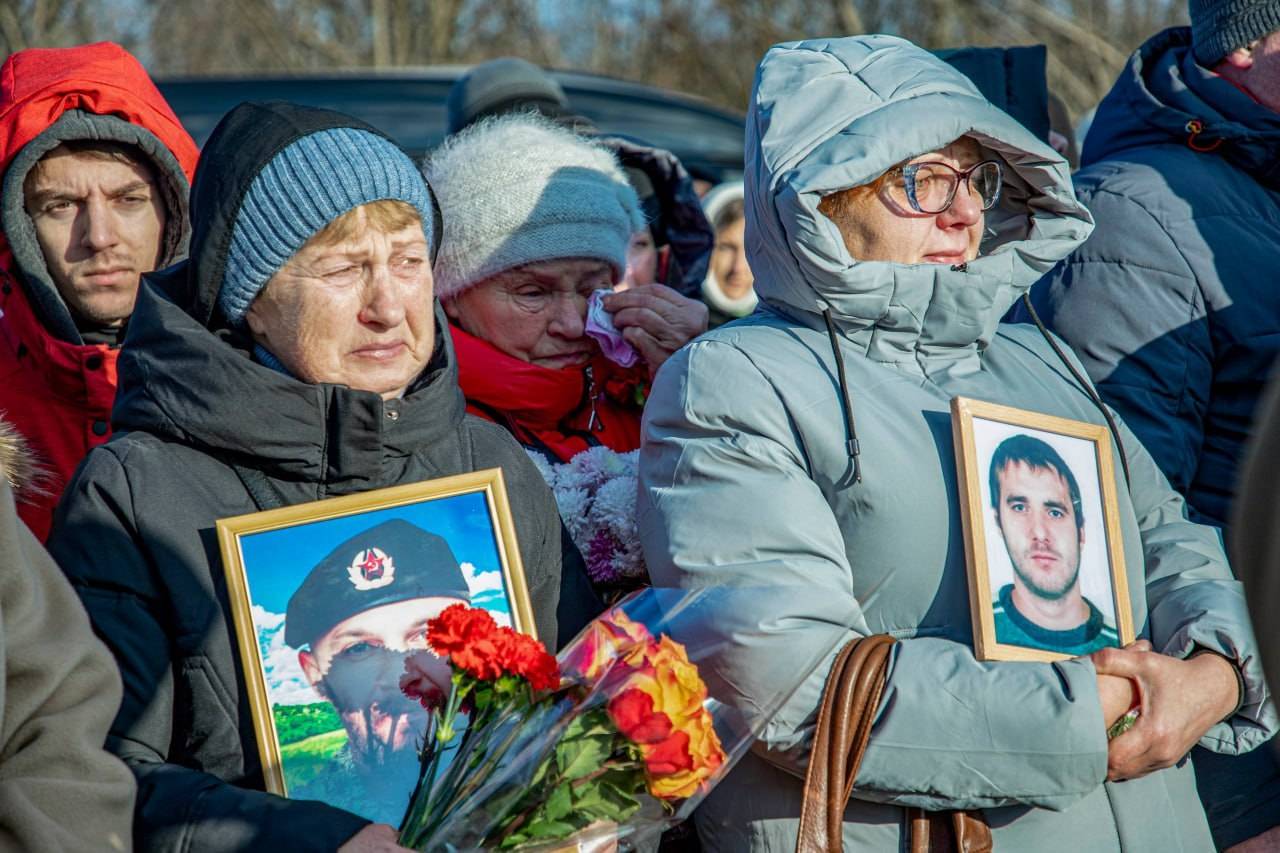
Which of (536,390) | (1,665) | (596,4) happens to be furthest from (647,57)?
(1,665)

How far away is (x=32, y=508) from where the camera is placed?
286 cm

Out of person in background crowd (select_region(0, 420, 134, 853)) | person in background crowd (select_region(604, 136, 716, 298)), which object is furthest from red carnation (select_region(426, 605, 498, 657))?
person in background crowd (select_region(604, 136, 716, 298))

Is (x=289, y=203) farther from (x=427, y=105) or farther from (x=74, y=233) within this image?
(x=427, y=105)

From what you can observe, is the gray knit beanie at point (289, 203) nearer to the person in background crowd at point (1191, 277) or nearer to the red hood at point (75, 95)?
the red hood at point (75, 95)

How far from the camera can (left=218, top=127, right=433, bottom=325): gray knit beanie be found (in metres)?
2.48

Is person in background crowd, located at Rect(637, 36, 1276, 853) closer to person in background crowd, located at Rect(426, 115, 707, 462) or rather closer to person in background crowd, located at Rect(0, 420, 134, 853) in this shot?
person in background crowd, located at Rect(426, 115, 707, 462)

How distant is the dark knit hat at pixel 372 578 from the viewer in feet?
7.29

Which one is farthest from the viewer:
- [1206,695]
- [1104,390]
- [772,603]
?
[1104,390]

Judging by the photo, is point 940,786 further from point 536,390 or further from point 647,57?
point 647,57

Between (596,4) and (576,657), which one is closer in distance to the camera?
(576,657)

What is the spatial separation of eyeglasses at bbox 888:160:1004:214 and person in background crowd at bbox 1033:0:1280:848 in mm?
578

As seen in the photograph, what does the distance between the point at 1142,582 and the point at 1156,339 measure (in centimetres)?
70

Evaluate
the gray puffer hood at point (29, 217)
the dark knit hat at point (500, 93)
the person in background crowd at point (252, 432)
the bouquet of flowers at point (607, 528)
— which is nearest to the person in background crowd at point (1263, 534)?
the person in background crowd at point (252, 432)

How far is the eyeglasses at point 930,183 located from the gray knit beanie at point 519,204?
0.89 meters
